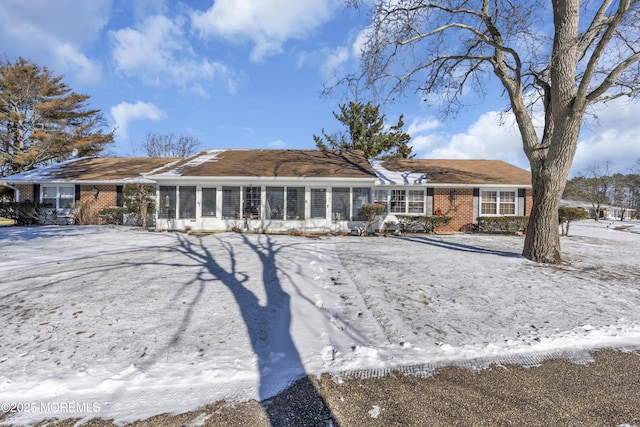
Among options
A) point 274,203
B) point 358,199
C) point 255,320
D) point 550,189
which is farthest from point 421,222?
point 255,320

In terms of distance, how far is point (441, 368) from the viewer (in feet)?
10.2

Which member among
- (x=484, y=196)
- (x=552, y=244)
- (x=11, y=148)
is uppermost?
(x=11, y=148)

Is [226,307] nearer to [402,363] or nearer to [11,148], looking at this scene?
[402,363]

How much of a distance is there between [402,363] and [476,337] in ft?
4.29

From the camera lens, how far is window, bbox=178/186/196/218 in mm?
14031

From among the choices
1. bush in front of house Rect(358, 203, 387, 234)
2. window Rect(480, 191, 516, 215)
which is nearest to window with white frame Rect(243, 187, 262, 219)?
bush in front of house Rect(358, 203, 387, 234)

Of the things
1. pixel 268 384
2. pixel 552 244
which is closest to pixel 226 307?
pixel 268 384

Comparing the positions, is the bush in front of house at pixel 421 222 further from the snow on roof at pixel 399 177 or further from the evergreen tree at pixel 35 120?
the evergreen tree at pixel 35 120

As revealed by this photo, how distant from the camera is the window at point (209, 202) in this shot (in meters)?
14.0

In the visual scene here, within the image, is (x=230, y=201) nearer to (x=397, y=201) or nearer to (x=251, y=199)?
(x=251, y=199)

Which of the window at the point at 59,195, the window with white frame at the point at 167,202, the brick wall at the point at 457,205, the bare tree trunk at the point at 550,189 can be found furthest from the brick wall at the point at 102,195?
the bare tree trunk at the point at 550,189

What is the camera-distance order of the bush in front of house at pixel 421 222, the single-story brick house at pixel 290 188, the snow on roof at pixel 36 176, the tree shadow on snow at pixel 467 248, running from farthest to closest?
the snow on roof at pixel 36 176 → the bush in front of house at pixel 421 222 → the single-story brick house at pixel 290 188 → the tree shadow on snow at pixel 467 248

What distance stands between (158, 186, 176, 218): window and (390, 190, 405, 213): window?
10.8 metres

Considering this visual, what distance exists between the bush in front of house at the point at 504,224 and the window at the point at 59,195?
22.3 meters
